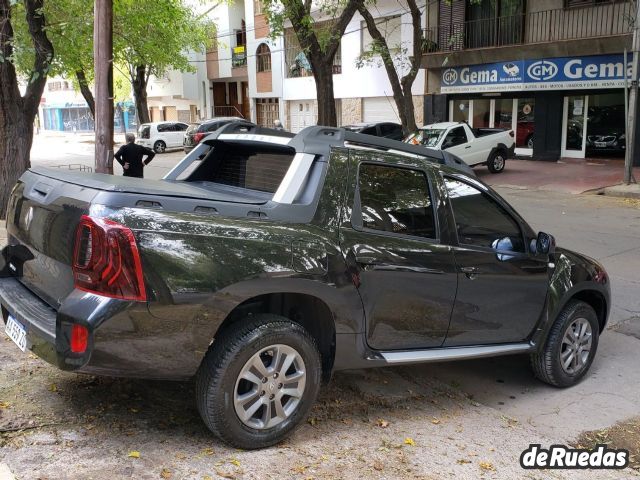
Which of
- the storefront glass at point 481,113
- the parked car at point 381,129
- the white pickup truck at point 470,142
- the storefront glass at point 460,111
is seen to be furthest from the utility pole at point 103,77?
the storefront glass at point 460,111

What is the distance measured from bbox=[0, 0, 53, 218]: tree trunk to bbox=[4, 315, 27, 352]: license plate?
24.5 ft

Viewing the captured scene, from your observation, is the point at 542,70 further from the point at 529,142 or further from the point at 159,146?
the point at 159,146

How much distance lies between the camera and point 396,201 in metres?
4.02

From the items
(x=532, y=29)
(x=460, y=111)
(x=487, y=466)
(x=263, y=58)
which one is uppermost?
(x=263, y=58)

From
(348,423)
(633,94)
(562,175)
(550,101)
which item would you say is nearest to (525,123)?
(550,101)

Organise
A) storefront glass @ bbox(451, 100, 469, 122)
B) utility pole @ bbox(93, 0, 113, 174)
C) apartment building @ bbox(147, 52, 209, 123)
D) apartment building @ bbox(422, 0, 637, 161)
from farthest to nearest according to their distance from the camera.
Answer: apartment building @ bbox(147, 52, 209, 123), storefront glass @ bbox(451, 100, 469, 122), apartment building @ bbox(422, 0, 637, 161), utility pole @ bbox(93, 0, 113, 174)

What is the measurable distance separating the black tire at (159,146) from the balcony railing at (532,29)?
14.5 m

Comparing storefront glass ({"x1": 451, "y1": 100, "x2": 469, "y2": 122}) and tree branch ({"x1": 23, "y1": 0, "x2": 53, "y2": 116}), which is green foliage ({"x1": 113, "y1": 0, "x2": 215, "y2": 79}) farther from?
storefront glass ({"x1": 451, "y1": 100, "x2": 469, "y2": 122})

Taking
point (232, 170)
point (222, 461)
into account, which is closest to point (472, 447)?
point (222, 461)

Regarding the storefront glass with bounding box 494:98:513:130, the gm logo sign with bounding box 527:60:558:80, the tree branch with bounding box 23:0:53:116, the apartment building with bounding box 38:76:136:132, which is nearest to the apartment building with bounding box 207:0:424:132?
the storefront glass with bounding box 494:98:513:130

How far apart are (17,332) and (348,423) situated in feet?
6.52

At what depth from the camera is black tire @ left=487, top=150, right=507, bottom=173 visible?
65.8ft

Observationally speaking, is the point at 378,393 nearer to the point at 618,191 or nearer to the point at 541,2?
the point at 618,191

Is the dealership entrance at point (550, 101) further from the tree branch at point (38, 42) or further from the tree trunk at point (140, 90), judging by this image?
the tree trunk at point (140, 90)
